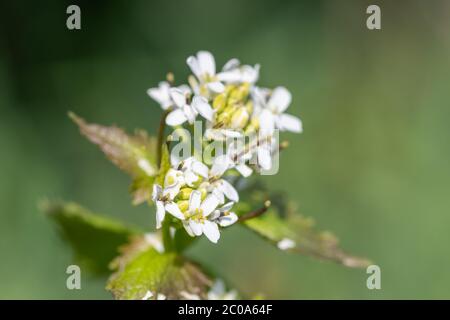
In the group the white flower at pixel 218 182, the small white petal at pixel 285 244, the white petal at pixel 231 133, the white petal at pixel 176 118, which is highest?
the white petal at pixel 176 118

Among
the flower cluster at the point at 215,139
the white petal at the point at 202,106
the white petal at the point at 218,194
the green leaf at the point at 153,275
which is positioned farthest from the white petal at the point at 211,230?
the white petal at the point at 202,106

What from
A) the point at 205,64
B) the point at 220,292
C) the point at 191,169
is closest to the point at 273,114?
the point at 205,64

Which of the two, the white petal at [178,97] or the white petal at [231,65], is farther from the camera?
the white petal at [231,65]

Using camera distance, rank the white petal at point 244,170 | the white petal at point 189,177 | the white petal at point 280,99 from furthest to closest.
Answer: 1. the white petal at point 280,99
2. the white petal at point 244,170
3. the white petal at point 189,177

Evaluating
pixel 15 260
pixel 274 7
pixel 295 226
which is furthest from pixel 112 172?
pixel 295 226

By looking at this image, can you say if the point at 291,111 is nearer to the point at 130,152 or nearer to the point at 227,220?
the point at 130,152

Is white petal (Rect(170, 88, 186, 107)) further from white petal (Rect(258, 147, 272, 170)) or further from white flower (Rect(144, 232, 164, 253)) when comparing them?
white flower (Rect(144, 232, 164, 253))

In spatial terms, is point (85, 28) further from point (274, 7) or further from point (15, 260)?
point (15, 260)

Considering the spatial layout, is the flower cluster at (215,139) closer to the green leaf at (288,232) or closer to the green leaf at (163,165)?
the green leaf at (163,165)
